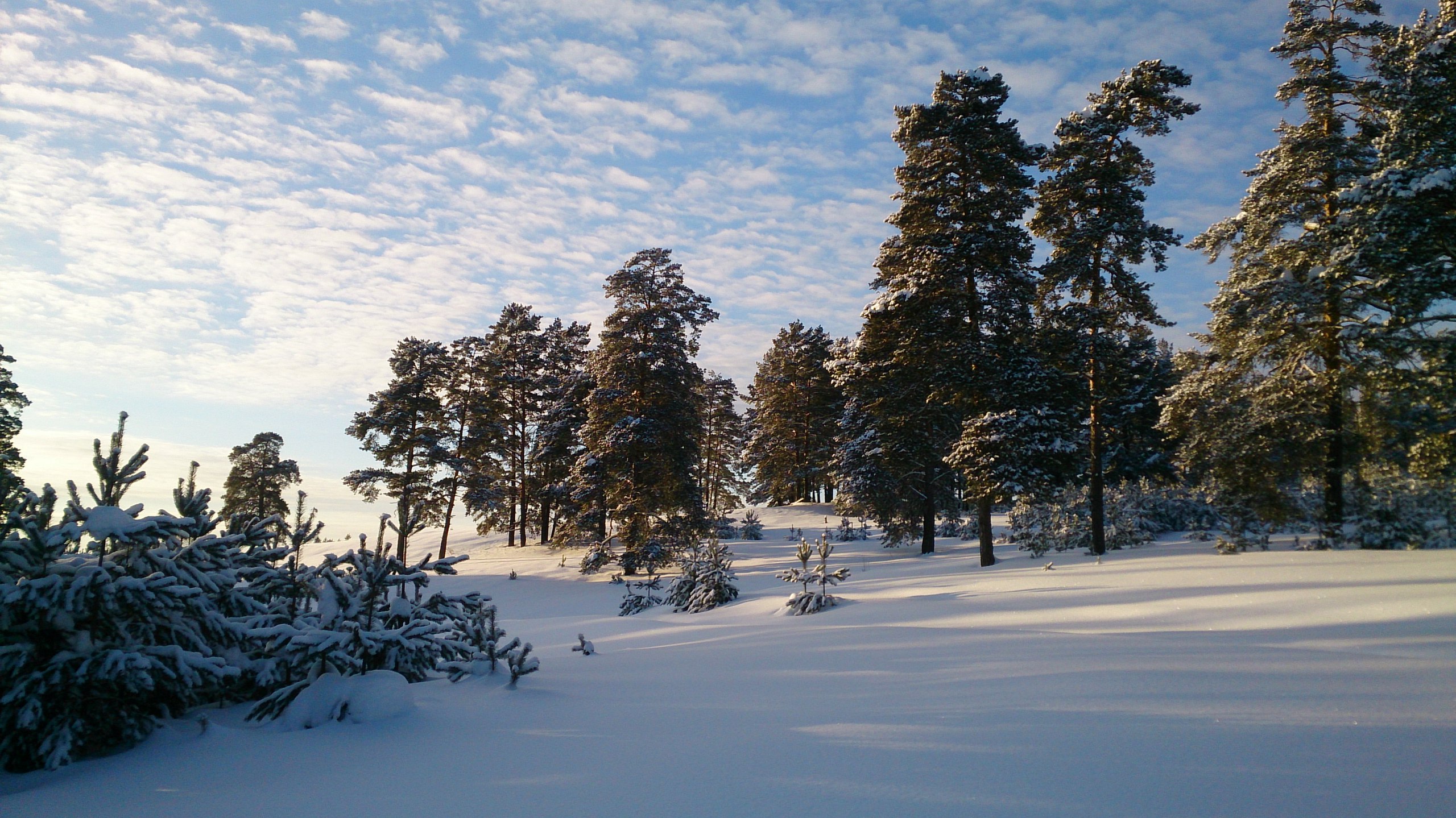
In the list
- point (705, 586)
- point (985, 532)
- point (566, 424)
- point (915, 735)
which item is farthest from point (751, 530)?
point (915, 735)

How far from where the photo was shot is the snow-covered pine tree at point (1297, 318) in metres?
16.5

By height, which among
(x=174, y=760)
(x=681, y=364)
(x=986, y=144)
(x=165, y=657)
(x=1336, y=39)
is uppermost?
A: (x=1336, y=39)

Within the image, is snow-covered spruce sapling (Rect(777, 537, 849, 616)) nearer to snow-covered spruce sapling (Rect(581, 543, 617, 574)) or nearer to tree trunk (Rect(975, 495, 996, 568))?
tree trunk (Rect(975, 495, 996, 568))

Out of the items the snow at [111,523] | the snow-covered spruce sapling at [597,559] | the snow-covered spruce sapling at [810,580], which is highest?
the snow at [111,523]

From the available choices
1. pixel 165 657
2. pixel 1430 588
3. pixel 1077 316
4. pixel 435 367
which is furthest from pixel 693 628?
pixel 435 367

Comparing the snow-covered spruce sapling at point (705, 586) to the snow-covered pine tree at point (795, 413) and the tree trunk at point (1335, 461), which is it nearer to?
the tree trunk at point (1335, 461)

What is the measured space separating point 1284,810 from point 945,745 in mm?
1677

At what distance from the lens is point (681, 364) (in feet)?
89.7

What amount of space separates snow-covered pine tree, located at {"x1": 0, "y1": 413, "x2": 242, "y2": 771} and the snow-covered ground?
0.97 feet

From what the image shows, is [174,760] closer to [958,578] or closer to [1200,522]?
[958,578]

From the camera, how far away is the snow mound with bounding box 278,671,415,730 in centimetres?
528

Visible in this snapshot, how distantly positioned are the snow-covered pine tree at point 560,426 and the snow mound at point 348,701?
22693 millimetres

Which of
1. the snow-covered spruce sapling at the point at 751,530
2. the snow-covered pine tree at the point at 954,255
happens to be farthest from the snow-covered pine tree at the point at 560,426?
the snow-covered pine tree at the point at 954,255

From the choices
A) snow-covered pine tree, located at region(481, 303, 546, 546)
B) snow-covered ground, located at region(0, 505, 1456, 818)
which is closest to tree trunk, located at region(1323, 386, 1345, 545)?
snow-covered ground, located at region(0, 505, 1456, 818)
